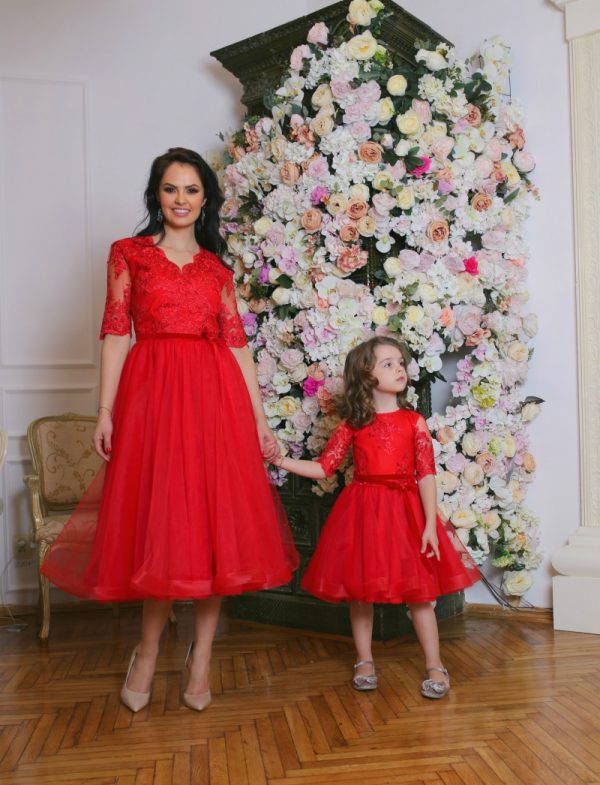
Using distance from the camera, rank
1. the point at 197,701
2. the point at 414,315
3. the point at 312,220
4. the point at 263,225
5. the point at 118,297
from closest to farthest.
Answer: the point at 197,701 → the point at 118,297 → the point at 414,315 → the point at 312,220 → the point at 263,225

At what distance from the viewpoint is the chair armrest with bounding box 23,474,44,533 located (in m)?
4.29

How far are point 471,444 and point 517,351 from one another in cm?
49

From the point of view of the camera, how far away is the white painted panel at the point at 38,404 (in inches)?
191

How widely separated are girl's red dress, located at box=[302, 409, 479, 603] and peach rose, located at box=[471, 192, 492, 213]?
1.11m

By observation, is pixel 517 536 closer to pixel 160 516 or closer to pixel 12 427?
pixel 160 516

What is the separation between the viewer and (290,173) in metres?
3.81

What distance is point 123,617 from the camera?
15.0ft

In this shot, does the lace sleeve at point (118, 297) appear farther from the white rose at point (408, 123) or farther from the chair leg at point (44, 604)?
the chair leg at point (44, 604)

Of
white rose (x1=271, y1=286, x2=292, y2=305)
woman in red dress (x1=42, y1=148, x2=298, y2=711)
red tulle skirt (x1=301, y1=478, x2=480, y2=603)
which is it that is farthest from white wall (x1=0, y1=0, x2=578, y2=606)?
red tulle skirt (x1=301, y1=478, x2=480, y2=603)

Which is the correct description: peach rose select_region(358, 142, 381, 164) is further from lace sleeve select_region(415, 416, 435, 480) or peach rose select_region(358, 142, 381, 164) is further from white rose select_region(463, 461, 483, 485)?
white rose select_region(463, 461, 483, 485)

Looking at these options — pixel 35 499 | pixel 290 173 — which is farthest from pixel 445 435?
pixel 35 499

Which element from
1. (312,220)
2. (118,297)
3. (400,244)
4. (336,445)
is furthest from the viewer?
(400,244)

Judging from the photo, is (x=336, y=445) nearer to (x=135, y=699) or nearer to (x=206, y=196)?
(x=206, y=196)

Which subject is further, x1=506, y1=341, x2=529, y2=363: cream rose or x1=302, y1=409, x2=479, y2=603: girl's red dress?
x1=506, y1=341, x2=529, y2=363: cream rose
